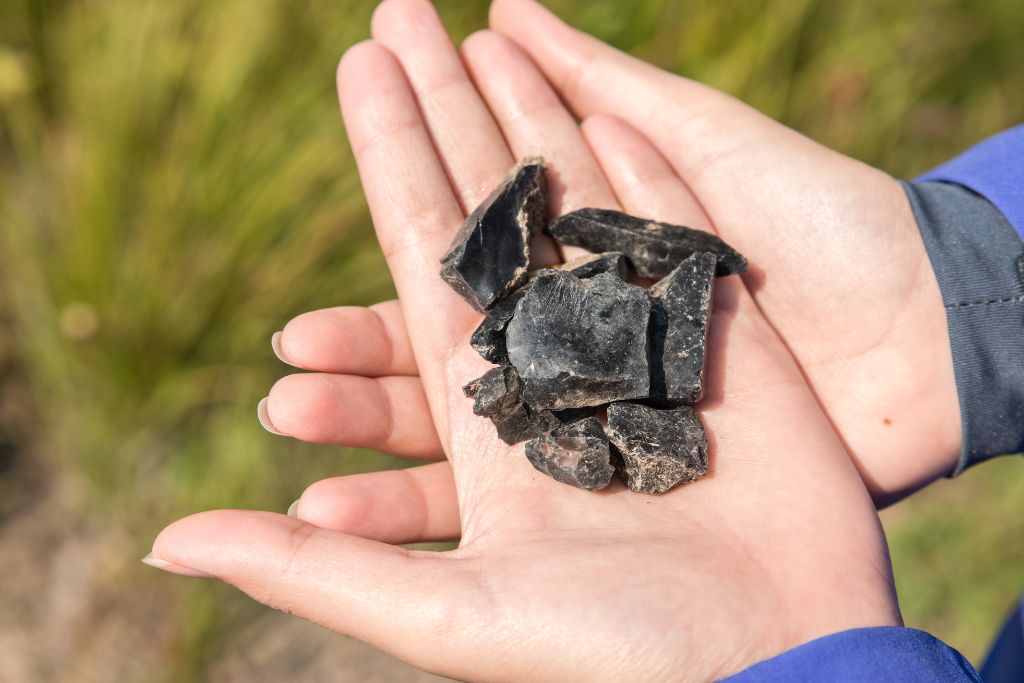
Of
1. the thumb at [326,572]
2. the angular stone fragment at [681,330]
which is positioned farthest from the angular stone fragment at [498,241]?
the thumb at [326,572]

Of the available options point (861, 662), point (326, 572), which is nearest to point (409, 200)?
point (326, 572)

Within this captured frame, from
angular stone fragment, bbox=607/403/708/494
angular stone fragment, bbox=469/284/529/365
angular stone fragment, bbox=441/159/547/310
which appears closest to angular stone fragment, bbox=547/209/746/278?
angular stone fragment, bbox=441/159/547/310

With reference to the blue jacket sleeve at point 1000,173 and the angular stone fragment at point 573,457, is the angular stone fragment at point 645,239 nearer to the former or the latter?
the angular stone fragment at point 573,457

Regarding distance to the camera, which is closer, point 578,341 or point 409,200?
point 578,341

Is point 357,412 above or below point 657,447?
above

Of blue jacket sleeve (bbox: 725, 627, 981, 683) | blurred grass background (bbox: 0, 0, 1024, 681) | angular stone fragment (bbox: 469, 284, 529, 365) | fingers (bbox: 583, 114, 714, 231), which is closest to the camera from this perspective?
blue jacket sleeve (bbox: 725, 627, 981, 683)

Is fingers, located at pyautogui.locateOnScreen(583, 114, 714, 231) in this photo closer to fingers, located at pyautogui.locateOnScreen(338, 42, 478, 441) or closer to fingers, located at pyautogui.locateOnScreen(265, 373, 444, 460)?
fingers, located at pyautogui.locateOnScreen(338, 42, 478, 441)

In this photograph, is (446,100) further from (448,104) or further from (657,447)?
(657,447)
